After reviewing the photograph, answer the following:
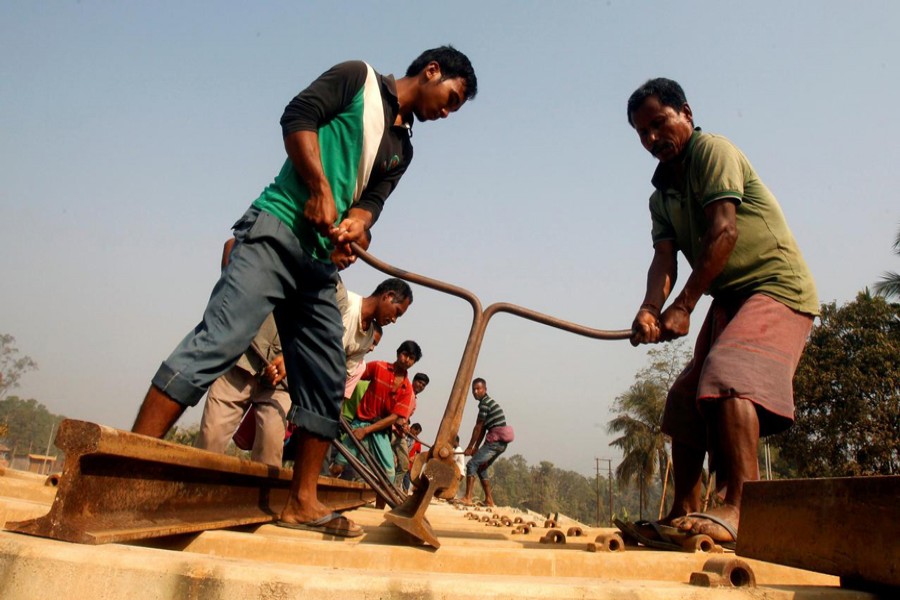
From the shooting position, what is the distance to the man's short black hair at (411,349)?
668 centimetres

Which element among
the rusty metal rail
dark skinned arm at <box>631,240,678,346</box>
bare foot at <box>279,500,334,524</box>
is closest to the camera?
the rusty metal rail

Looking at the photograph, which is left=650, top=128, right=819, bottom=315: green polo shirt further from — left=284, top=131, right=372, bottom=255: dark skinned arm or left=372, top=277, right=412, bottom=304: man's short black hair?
left=372, top=277, right=412, bottom=304: man's short black hair

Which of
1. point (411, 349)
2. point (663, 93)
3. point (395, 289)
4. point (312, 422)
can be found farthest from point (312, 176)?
point (411, 349)

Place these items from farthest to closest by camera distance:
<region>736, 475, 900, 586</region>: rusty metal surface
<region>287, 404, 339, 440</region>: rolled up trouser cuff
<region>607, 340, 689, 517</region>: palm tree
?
<region>607, 340, 689, 517</region>: palm tree < <region>287, 404, 339, 440</region>: rolled up trouser cuff < <region>736, 475, 900, 586</region>: rusty metal surface

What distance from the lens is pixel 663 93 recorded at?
291 cm

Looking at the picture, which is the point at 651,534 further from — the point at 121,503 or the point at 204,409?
the point at 204,409

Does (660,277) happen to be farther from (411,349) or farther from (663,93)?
(411,349)

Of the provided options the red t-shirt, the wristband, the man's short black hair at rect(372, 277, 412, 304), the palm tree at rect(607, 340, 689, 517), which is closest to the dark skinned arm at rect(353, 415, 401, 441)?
the red t-shirt

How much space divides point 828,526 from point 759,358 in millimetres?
1266

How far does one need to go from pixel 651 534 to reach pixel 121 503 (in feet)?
6.16

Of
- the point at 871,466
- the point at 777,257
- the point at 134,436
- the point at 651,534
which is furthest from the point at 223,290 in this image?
the point at 871,466

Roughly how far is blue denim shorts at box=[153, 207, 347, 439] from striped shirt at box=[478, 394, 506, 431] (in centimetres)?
991

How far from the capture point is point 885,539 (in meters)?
1.12

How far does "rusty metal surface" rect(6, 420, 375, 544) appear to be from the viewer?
1.20 m
